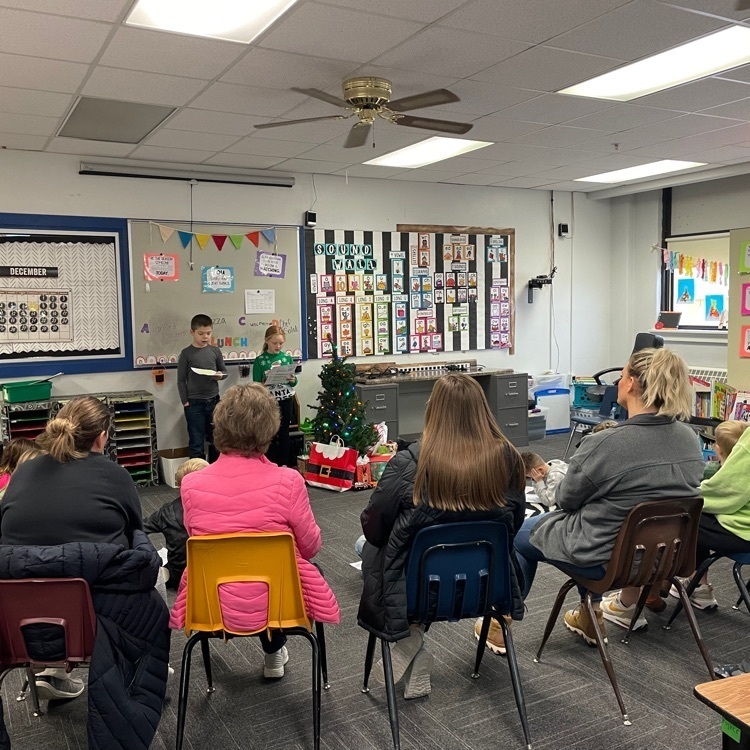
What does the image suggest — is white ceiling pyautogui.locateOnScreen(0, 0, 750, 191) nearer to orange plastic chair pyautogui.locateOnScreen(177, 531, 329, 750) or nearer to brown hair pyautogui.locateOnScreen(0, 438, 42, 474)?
brown hair pyautogui.locateOnScreen(0, 438, 42, 474)

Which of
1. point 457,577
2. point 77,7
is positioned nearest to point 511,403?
point 457,577

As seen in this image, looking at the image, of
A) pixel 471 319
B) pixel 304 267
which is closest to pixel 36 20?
pixel 304 267

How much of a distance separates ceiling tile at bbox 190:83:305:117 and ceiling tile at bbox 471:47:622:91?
1137 mm

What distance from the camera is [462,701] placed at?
2.69m

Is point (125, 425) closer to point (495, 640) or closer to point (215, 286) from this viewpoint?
point (215, 286)

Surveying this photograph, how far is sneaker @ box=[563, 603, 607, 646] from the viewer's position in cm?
310

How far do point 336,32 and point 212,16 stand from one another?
1.80 feet

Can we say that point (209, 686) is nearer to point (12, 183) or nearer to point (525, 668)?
point (525, 668)

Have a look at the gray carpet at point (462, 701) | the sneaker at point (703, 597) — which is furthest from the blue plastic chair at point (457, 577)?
the sneaker at point (703, 597)

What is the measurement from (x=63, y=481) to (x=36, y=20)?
2.08 meters

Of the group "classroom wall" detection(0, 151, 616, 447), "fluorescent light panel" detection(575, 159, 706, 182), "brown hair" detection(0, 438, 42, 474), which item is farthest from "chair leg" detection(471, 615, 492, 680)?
"fluorescent light panel" detection(575, 159, 706, 182)

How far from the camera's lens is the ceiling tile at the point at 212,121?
4625mm

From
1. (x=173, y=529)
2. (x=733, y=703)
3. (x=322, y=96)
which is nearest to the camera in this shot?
(x=733, y=703)

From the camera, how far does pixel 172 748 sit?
2416 mm
